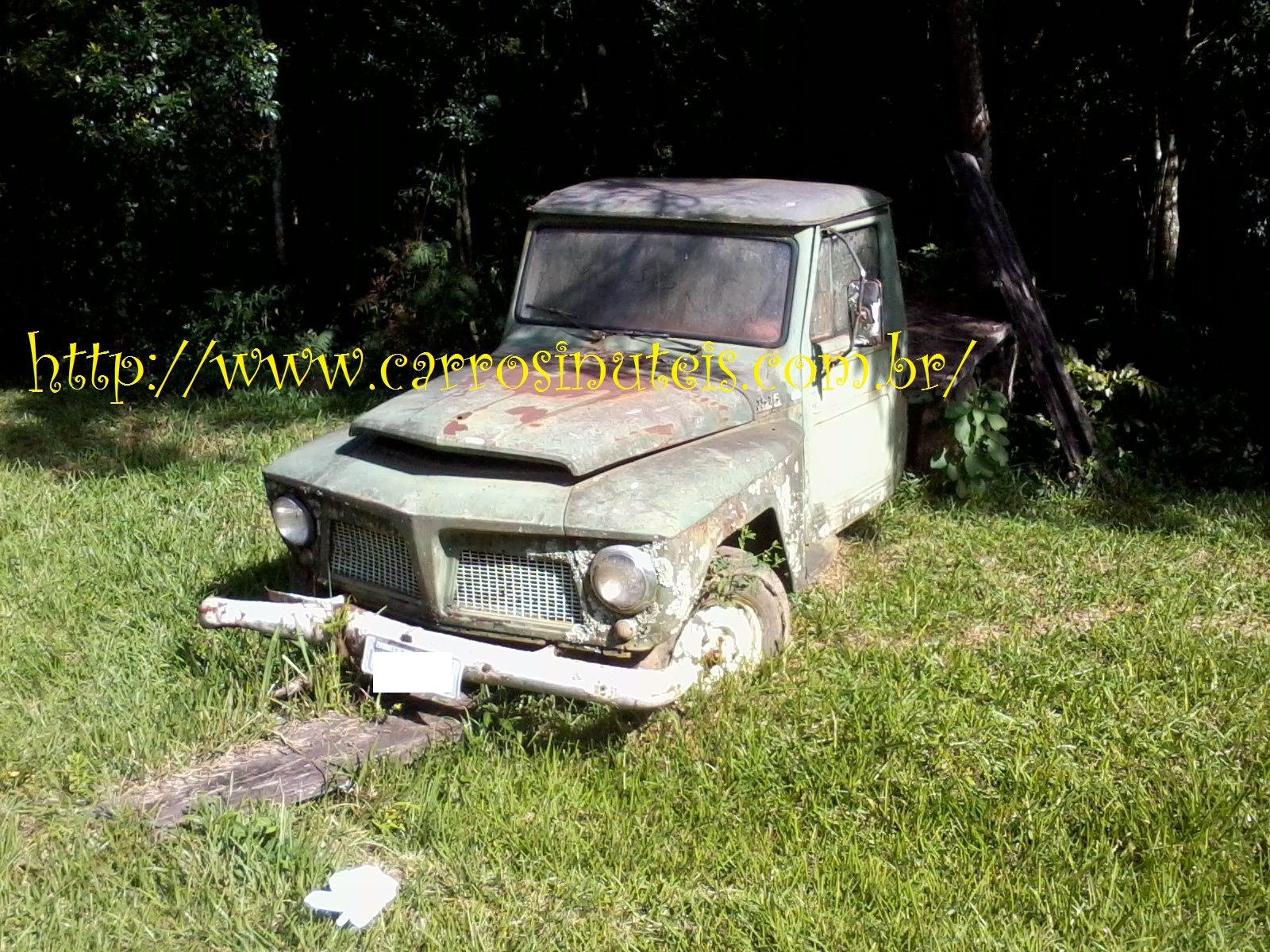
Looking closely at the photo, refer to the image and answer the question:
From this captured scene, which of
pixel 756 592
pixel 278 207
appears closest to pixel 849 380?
pixel 756 592

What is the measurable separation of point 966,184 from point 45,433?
5.94 metres

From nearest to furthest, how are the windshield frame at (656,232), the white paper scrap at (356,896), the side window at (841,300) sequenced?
the white paper scrap at (356,896), the windshield frame at (656,232), the side window at (841,300)

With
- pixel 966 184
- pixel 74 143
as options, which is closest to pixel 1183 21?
pixel 966 184

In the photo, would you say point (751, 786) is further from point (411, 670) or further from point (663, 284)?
point (663, 284)

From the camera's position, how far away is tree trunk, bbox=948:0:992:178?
7984mm

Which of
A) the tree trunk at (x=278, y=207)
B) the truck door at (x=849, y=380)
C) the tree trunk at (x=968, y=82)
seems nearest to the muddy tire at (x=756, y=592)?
the truck door at (x=849, y=380)

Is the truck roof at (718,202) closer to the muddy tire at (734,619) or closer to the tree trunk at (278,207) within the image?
the muddy tire at (734,619)

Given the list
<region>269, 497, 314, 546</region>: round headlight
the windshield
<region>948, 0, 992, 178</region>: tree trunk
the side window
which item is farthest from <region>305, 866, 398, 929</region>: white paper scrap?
<region>948, 0, 992, 178</region>: tree trunk

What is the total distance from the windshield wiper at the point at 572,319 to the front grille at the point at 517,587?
4.61 feet

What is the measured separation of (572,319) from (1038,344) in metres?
2.97

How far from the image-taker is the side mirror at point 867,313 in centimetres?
511

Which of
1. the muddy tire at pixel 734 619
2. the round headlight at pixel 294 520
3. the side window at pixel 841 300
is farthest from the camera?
the side window at pixel 841 300

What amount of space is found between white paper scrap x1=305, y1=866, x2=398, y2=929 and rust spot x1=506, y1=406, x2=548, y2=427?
152 cm

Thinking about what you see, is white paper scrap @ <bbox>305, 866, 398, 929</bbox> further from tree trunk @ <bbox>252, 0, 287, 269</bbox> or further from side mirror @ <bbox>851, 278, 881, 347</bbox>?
tree trunk @ <bbox>252, 0, 287, 269</bbox>
